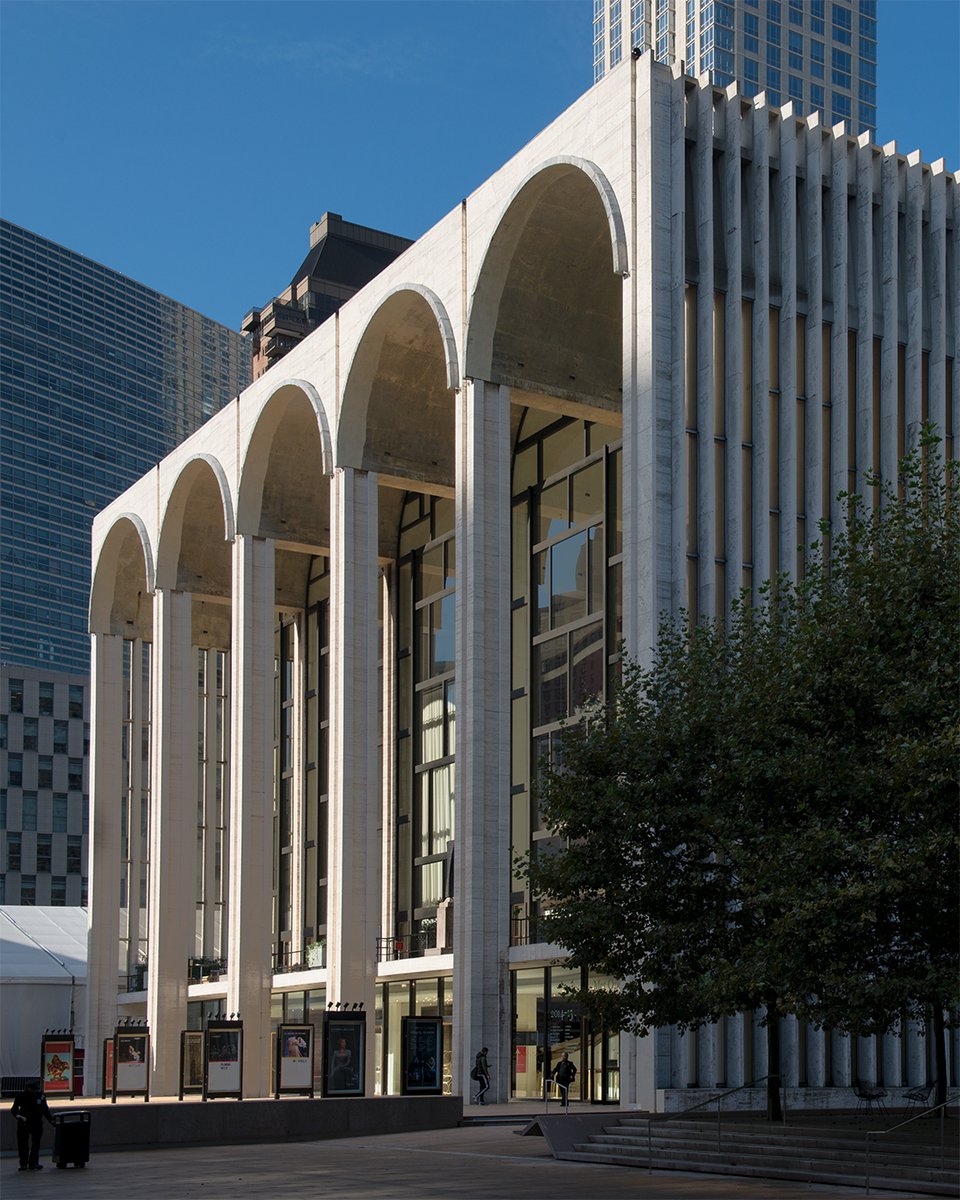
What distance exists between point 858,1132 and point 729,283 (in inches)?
835

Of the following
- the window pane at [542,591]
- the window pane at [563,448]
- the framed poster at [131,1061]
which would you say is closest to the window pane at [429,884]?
the window pane at [542,591]

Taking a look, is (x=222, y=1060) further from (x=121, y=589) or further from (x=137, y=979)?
(x=121, y=589)

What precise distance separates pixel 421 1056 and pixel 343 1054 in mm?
1611

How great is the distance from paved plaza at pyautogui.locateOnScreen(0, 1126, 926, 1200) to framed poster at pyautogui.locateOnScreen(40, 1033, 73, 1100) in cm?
903

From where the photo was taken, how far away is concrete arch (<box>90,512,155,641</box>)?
69750 mm

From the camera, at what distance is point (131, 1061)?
3959cm

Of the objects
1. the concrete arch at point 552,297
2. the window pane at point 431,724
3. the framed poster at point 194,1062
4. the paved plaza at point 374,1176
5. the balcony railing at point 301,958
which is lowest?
the framed poster at point 194,1062

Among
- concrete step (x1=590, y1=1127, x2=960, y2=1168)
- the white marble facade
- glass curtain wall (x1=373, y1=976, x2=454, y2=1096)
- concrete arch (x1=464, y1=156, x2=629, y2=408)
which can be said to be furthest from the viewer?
glass curtain wall (x1=373, y1=976, x2=454, y2=1096)

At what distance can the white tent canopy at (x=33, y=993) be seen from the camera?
67.3 meters

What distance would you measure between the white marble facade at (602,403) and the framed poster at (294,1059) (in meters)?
5.69

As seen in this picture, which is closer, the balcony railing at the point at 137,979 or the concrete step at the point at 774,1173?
the concrete step at the point at 774,1173

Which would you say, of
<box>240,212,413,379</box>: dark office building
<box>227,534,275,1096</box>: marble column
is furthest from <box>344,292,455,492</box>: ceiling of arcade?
<box>240,212,413,379</box>: dark office building

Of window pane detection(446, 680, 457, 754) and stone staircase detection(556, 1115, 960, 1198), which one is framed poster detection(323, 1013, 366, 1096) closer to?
stone staircase detection(556, 1115, 960, 1198)

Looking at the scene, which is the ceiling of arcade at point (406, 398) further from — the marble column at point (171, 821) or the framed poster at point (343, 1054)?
the framed poster at point (343, 1054)
